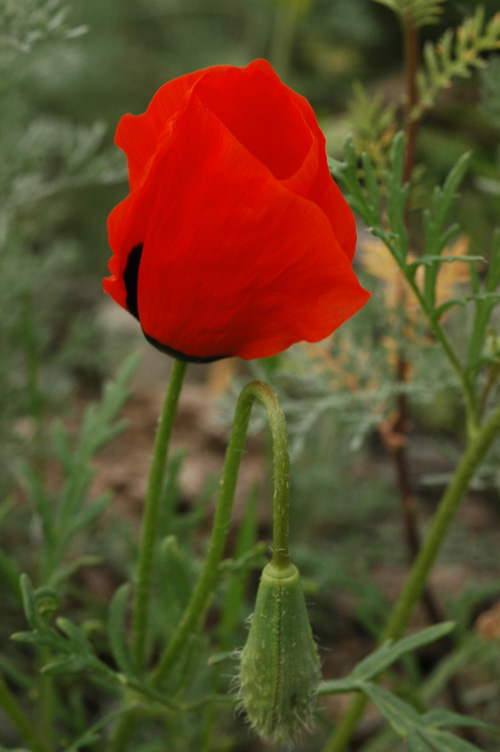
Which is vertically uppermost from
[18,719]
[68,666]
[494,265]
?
[494,265]

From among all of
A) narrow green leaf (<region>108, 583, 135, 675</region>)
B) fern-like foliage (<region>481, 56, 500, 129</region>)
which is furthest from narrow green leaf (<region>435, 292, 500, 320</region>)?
narrow green leaf (<region>108, 583, 135, 675</region>)

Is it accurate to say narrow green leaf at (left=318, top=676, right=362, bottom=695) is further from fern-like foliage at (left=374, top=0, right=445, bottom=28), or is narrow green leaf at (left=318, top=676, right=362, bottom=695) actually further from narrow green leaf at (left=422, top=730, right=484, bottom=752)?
fern-like foliage at (left=374, top=0, right=445, bottom=28)

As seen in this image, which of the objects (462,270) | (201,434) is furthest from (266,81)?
(201,434)

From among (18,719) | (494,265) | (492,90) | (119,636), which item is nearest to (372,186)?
(494,265)

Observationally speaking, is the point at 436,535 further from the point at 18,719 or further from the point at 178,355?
the point at 18,719

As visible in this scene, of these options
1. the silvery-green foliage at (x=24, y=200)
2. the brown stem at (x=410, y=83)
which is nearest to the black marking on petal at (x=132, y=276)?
the brown stem at (x=410, y=83)

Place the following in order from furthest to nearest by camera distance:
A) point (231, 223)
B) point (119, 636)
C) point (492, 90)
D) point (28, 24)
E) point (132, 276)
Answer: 1. point (492, 90)
2. point (28, 24)
3. point (119, 636)
4. point (132, 276)
5. point (231, 223)

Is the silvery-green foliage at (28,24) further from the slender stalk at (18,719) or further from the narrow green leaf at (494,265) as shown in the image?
the slender stalk at (18,719)
